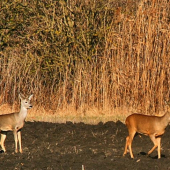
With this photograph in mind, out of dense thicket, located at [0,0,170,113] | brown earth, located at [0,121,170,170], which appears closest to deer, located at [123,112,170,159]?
brown earth, located at [0,121,170,170]

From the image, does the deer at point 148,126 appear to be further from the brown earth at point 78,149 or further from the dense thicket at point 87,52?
the dense thicket at point 87,52

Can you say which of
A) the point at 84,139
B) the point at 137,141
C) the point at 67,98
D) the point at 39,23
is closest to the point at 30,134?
the point at 84,139

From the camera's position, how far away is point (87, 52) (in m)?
18.8

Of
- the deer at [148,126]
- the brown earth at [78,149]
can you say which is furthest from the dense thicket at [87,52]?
the deer at [148,126]

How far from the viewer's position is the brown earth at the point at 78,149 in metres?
9.19

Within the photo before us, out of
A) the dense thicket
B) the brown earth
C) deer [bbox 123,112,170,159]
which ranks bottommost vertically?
the brown earth

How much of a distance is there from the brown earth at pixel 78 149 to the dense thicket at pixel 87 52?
2.72 meters

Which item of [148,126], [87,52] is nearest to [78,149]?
[148,126]

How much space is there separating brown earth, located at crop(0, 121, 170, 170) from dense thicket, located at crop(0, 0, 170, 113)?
2.72 metres

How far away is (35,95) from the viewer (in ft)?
60.7

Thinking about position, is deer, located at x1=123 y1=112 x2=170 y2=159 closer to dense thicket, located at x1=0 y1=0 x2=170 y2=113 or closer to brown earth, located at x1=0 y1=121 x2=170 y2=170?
brown earth, located at x1=0 y1=121 x2=170 y2=170

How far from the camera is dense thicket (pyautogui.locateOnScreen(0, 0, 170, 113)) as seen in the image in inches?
687

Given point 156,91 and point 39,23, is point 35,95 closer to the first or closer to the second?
point 39,23

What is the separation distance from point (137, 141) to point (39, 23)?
710 centimetres
